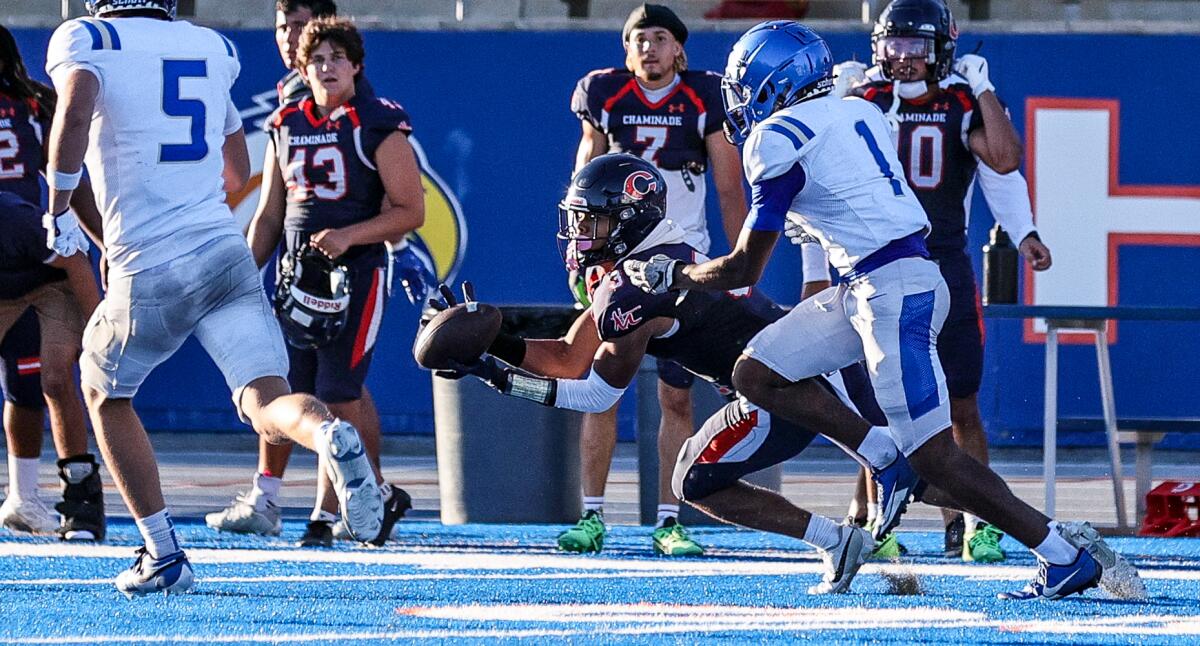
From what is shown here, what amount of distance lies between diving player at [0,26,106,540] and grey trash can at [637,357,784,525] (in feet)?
6.83

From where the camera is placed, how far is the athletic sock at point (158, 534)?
5.22 metres

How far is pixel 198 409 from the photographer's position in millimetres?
11195

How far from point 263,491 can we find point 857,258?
2733 mm

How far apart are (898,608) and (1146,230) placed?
5967 millimetres

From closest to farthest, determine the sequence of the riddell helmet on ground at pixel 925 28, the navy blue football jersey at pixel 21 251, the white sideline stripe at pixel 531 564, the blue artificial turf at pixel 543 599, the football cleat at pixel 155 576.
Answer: the blue artificial turf at pixel 543 599, the football cleat at pixel 155 576, the white sideline stripe at pixel 531 564, the riddell helmet on ground at pixel 925 28, the navy blue football jersey at pixel 21 251

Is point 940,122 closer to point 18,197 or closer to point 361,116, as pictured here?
point 361,116

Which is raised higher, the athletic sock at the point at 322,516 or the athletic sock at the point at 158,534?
the athletic sock at the point at 158,534

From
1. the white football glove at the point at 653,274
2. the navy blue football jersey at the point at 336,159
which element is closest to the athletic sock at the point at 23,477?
the navy blue football jersey at the point at 336,159

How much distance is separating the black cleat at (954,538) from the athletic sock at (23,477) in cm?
326

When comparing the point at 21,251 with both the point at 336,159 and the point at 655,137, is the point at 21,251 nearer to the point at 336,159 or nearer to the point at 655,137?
the point at 336,159

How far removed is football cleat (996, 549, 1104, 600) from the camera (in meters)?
5.05

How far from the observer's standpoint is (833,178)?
16.4ft

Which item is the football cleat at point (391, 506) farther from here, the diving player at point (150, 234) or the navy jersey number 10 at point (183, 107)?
the navy jersey number 10 at point (183, 107)

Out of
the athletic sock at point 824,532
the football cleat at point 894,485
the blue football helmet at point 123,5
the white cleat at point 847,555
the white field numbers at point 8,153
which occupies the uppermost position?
the blue football helmet at point 123,5
